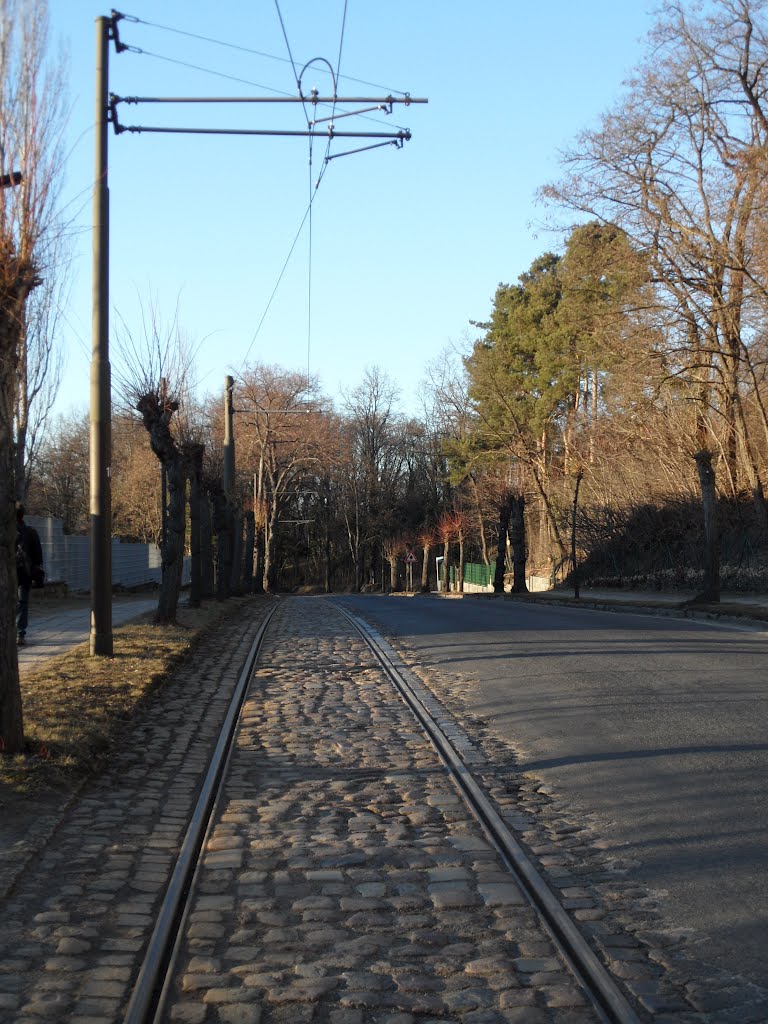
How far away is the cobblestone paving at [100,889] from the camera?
405 cm

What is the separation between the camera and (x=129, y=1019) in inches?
149

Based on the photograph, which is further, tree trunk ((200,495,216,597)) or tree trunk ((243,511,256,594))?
tree trunk ((243,511,256,594))

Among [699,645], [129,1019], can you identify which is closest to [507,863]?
[129,1019]

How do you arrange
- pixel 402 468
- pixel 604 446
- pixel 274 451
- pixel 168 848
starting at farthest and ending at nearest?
pixel 402 468 < pixel 274 451 < pixel 604 446 < pixel 168 848

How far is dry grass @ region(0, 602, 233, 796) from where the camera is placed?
23.7ft

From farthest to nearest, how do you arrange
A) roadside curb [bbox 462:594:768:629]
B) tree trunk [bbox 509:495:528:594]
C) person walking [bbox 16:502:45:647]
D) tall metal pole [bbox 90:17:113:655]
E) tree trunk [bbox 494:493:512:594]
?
tree trunk [bbox 494:493:512:594] < tree trunk [bbox 509:495:528:594] < roadside curb [bbox 462:594:768:629] < person walking [bbox 16:502:45:647] < tall metal pole [bbox 90:17:113:655]

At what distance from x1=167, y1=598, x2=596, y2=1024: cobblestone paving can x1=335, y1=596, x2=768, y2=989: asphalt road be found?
2.51 ft

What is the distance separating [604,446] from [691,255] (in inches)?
594

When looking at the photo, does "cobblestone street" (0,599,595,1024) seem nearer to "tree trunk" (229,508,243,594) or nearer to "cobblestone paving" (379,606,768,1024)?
"cobblestone paving" (379,606,768,1024)

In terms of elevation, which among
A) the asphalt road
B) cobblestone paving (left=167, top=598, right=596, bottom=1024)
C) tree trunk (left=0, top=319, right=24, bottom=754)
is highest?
tree trunk (left=0, top=319, right=24, bottom=754)

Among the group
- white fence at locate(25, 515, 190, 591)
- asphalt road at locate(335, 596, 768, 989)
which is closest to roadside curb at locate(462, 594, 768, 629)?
asphalt road at locate(335, 596, 768, 989)

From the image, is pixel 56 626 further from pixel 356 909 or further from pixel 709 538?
pixel 356 909

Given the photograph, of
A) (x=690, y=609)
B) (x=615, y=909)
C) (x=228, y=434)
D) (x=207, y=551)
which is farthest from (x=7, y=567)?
(x=207, y=551)

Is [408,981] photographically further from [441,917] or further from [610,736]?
[610,736]
